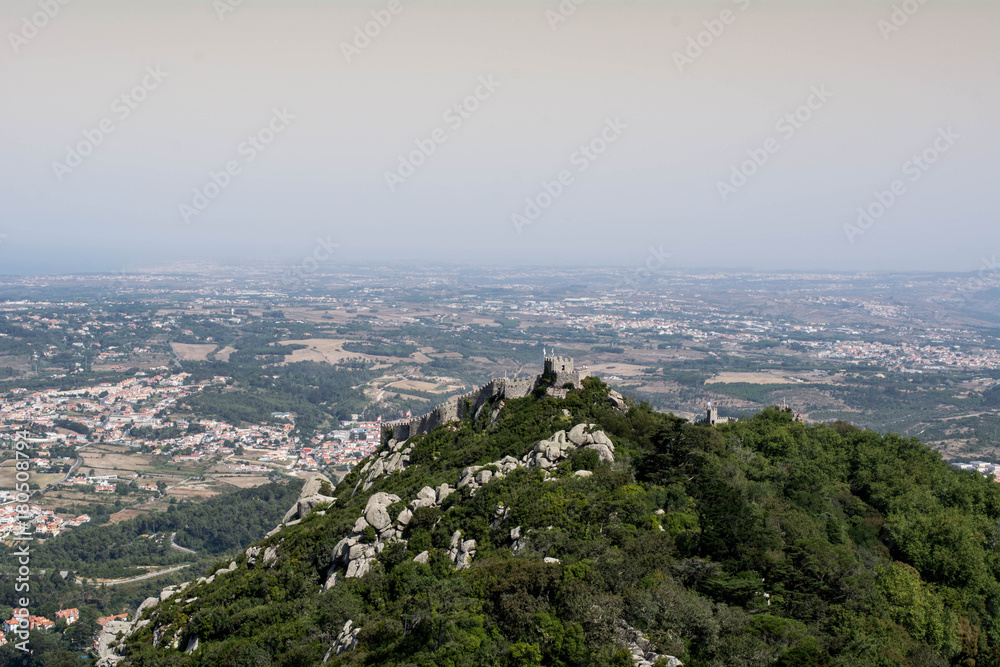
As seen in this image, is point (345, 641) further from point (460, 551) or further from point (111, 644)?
point (111, 644)

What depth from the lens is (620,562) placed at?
17719mm

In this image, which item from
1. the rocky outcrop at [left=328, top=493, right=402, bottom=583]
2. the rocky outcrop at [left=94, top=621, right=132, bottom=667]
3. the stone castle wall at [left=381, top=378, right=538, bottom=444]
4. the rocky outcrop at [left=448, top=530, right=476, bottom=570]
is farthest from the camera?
the stone castle wall at [left=381, top=378, right=538, bottom=444]

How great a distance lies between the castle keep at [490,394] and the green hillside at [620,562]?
43.6 inches

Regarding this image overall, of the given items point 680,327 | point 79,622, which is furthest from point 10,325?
point 680,327

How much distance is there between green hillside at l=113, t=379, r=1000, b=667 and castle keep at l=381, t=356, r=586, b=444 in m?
1.11

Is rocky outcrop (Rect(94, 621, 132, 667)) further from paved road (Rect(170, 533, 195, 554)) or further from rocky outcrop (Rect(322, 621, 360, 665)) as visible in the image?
paved road (Rect(170, 533, 195, 554))

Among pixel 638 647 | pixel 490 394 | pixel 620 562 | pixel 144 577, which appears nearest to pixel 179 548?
pixel 144 577

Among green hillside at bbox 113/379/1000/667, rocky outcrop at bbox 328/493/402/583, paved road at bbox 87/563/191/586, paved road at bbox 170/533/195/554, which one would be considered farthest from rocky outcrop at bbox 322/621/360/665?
paved road at bbox 170/533/195/554

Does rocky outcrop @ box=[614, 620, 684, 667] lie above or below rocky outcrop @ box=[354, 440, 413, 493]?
above

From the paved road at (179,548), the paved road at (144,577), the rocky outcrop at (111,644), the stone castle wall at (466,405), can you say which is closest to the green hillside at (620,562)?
the rocky outcrop at (111,644)

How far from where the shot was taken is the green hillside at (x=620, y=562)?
51.8 feet

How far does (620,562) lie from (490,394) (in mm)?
Result: 17726

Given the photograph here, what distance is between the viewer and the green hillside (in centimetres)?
1580

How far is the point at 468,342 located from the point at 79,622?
347 ft
